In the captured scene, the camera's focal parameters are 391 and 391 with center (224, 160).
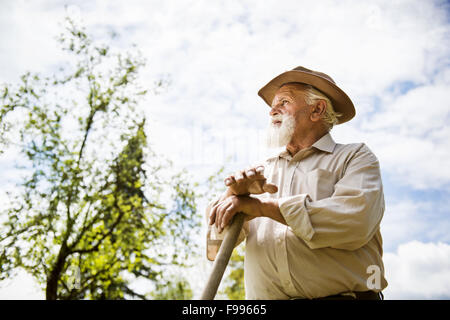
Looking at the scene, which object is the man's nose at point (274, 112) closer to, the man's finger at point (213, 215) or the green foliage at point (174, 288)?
the man's finger at point (213, 215)

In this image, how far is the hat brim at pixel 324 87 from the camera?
2.97 metres

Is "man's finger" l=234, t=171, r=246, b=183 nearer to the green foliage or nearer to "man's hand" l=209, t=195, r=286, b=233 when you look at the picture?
"man's hand" l=209, t=195, r=286, b=233

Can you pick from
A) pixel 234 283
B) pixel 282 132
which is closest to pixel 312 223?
pixel 282 132

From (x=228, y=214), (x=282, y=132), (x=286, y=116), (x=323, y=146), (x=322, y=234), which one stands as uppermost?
(x=286, y=116)

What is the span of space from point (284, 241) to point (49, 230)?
7.91m

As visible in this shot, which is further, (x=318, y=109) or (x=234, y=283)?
(x=234, y=283)

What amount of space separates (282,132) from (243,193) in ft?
2.73

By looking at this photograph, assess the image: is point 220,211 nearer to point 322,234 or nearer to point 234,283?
point 322,234

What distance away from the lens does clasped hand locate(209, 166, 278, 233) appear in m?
2.11

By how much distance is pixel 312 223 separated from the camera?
6.97 ft

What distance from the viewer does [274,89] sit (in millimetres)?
3234
